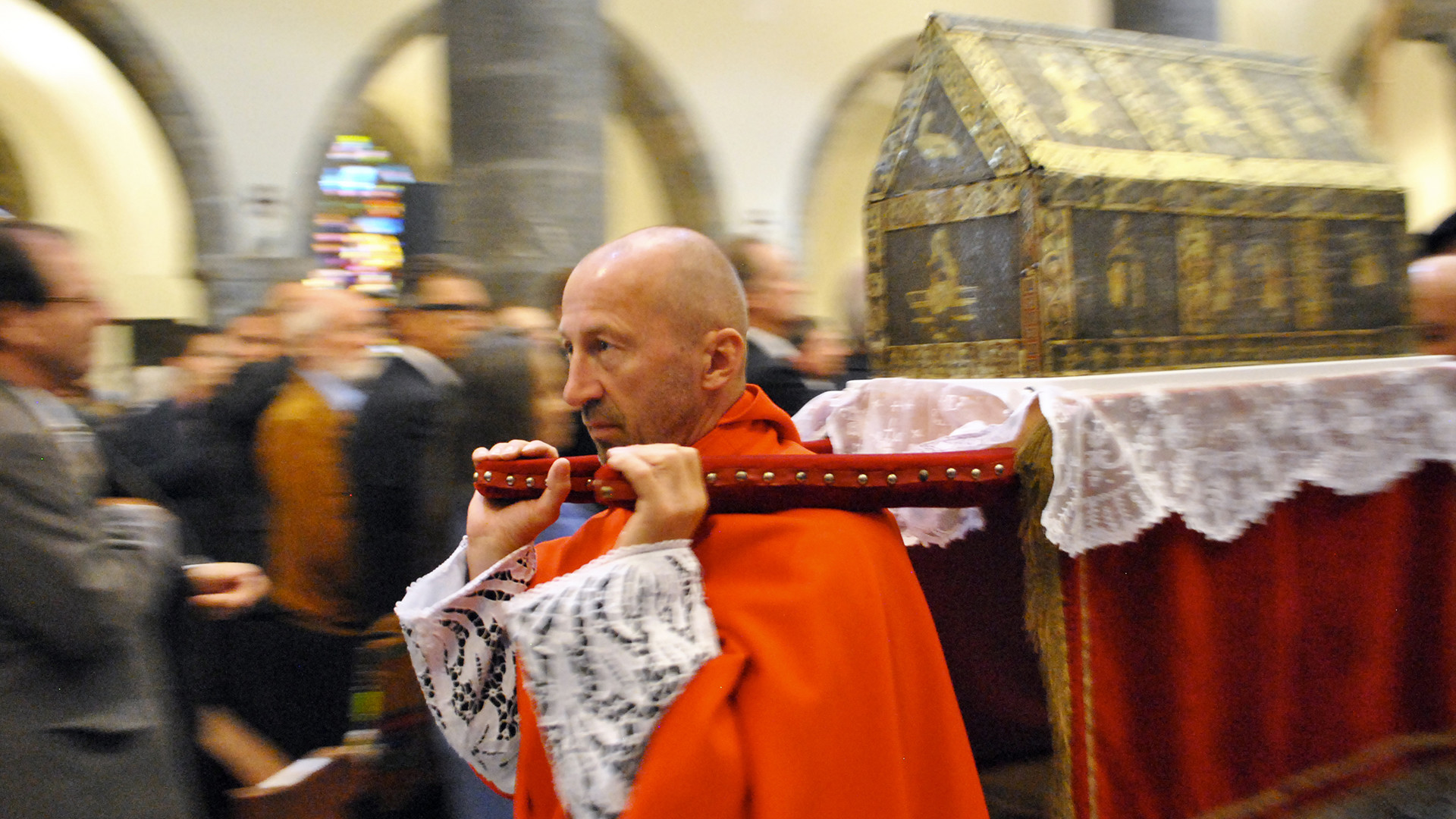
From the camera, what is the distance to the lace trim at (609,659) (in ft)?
4.25

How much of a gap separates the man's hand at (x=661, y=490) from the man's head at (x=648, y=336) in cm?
13

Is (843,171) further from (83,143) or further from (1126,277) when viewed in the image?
(1126,277)

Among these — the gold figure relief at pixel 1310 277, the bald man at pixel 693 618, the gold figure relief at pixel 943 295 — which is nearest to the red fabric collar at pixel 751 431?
the bald man at pixel 693 618

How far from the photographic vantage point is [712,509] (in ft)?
4.88

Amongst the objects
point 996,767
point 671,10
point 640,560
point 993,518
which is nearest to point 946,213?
point 993,518

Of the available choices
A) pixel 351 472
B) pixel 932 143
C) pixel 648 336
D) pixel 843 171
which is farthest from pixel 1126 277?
pixel 843 171

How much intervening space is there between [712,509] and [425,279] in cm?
244

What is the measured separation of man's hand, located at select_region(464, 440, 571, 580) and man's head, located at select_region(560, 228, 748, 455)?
11cm

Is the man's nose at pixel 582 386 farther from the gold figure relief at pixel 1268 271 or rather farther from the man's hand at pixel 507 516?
the gold figure relief at pixel 1268 271

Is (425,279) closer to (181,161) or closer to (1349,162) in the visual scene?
(1349,162)

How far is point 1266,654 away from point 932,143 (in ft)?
4.59

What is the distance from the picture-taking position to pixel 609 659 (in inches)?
51.5

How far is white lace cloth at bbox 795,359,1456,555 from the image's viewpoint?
213cm

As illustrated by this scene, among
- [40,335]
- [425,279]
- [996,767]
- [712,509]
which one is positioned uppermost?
[425,279]
